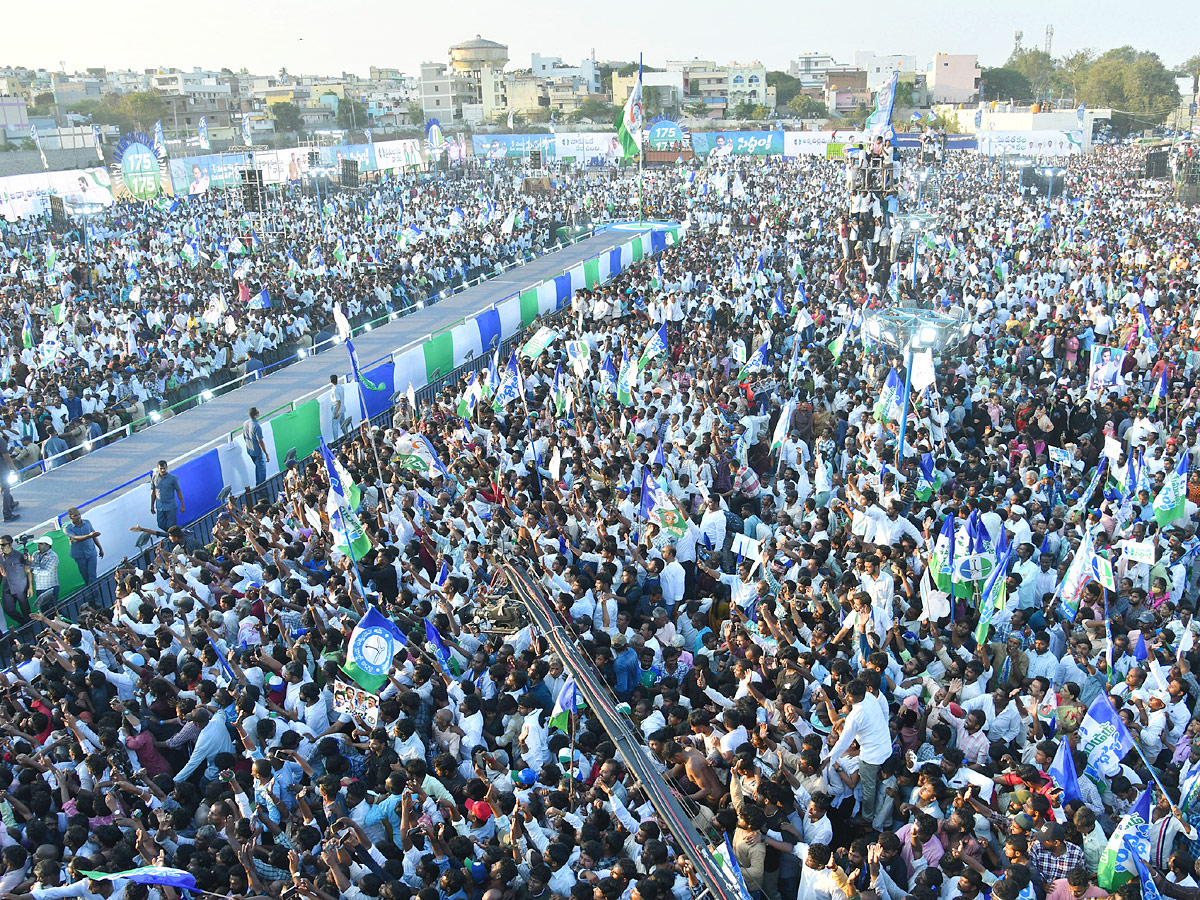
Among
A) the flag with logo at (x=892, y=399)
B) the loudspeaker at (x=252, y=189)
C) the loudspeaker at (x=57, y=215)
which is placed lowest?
the flag with logo at (x=892, y=399)


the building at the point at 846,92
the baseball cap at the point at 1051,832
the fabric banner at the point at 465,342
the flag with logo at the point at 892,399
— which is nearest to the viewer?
the baseball cap at the point at 1051,832

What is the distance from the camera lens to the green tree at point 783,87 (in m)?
111

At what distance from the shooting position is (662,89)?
328 feet

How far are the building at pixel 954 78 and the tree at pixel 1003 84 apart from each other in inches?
175

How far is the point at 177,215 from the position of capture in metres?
39.6

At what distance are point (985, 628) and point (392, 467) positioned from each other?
6.67 meters

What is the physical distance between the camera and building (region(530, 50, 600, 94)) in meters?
131

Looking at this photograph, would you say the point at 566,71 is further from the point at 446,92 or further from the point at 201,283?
the point at 201,283

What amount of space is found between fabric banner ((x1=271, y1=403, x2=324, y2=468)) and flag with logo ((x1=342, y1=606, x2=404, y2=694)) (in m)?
7.62

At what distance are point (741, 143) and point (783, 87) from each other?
64.1 meters

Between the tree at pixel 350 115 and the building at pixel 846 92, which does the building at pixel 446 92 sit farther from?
the building at pixel 846 92

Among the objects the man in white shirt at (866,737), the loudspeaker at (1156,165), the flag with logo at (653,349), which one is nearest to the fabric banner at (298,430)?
the flag with logo at (653,349)

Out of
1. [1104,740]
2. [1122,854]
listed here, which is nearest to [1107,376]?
[1104,740]

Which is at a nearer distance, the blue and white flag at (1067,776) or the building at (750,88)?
the blue and white flag at (1067,776)
